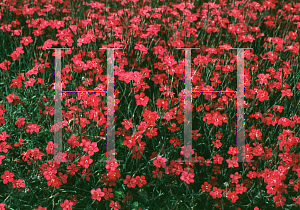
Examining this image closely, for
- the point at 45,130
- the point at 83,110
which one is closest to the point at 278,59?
the point at 83,110

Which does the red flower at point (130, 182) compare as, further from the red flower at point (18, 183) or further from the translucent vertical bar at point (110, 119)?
the red flower at point (18, 183)

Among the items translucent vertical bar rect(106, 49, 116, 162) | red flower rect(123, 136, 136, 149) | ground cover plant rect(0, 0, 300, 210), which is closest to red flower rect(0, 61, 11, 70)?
ground cover plant rect(0, 0, 300, 210)

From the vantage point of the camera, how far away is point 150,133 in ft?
8.74

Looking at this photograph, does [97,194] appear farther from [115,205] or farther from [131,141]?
[131,141]

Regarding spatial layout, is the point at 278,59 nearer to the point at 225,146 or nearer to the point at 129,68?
the point at 225,146

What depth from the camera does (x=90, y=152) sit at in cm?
255

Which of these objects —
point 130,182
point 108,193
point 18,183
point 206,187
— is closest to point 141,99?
point 130,182

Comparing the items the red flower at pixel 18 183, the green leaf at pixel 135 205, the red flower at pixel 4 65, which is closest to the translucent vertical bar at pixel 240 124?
the green leaf at pixel 135 205

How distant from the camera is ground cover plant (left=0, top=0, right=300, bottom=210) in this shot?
106 inches

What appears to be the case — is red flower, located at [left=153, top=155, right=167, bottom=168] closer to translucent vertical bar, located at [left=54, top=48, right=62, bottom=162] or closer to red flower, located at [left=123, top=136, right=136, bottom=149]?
red flower, located at [left=123, top=136, right=136, bottom=149]

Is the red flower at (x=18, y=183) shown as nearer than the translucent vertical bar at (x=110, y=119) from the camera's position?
Yes

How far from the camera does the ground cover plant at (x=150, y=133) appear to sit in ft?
8.84

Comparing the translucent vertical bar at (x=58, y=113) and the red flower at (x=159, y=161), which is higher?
the translucent vertical bar at (x=58, y=113)

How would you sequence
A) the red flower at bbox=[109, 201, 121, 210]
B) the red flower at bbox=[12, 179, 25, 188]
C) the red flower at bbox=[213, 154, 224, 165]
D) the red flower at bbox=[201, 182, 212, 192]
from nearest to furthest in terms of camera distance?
the red flower at bbox=[12, 179, 25, 188], the red flower at bbox=[109, 201, 121, 210], the red flower at bbox=[201, 182, 212, 192], the red flower at bbox=[213, 154, 224, 165]
